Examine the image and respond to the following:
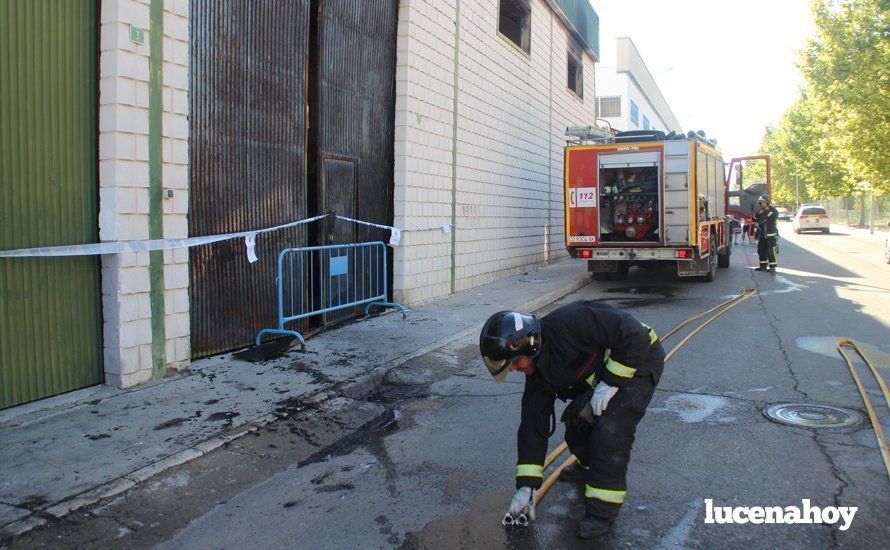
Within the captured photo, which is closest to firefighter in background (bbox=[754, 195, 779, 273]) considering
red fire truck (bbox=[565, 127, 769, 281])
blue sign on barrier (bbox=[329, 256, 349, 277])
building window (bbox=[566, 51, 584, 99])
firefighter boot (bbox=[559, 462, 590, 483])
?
red fire truck (bbox=[565, 127, 769, 281])

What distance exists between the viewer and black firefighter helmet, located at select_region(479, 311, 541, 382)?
10.4 ft

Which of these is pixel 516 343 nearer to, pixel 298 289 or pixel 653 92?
pixel 298 289

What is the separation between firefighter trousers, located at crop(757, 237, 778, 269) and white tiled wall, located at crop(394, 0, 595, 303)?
5.46m

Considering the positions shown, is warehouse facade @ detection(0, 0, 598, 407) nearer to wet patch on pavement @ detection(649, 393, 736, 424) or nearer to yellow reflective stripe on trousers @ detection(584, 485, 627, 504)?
yellow reflective stripe on trousers @ detection(584, 485, 627, 504)

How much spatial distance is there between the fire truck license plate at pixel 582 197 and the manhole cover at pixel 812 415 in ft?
29.4

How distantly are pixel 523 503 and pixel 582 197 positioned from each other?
37.5ft

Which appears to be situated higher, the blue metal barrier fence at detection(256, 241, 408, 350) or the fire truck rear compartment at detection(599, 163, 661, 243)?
the fire truck rear compartment at detection(599, 163, 661, 243)

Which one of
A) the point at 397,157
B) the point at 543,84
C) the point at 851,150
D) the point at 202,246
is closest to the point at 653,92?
the point at 851,150

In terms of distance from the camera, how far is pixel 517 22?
57.1 ft

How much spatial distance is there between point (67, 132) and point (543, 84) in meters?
14.6

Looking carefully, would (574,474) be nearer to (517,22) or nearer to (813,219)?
(517,22)

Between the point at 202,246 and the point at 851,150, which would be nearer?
the point at 202,246

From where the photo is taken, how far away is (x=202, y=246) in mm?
6883

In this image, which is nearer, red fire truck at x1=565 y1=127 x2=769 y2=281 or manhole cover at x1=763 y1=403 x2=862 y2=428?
manhole cover at x1=763 y1=403 x2=862 y2=428
